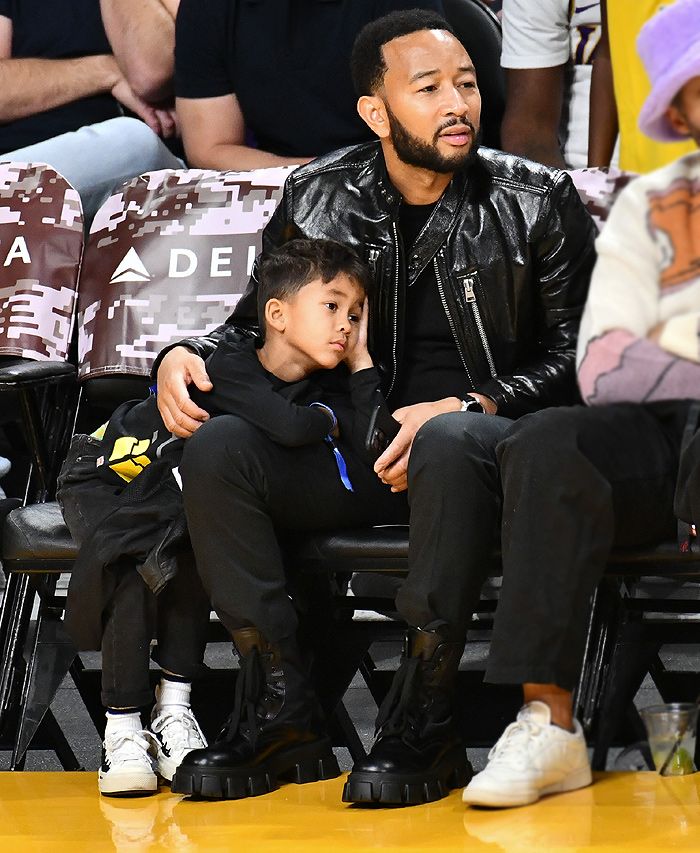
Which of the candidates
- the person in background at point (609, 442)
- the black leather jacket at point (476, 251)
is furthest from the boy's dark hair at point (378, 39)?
the person in background at point (609, 442)

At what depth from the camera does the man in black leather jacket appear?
1.94 m

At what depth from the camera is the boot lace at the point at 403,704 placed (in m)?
1.94

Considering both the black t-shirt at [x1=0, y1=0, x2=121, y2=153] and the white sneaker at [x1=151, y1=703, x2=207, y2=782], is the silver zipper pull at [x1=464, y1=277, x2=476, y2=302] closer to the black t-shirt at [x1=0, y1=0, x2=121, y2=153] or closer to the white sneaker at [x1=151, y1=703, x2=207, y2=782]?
the white sneaker at [x1=151, y1=703, x2=207, y2=782]

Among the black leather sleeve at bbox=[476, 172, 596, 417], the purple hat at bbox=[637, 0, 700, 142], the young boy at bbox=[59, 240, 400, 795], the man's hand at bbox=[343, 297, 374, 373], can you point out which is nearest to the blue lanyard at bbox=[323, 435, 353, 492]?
the young boy at bbox=[59, 240, 400, 795]

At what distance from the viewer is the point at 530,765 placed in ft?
5.57

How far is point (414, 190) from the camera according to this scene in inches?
94.7

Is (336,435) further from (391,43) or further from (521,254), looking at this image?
(391,43)

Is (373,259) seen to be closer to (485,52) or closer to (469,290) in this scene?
(469,290)

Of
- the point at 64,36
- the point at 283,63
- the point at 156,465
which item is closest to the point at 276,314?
the point at 156,465

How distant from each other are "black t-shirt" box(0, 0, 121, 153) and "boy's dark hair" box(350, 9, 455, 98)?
1.18m

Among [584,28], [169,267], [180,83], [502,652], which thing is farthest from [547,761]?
[180,83]

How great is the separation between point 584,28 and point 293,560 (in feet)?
4.40

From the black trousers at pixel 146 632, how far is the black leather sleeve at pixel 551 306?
0.55 meters

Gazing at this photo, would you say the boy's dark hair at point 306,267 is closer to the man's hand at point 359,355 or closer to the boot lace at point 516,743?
the man's hand at point 359,355
